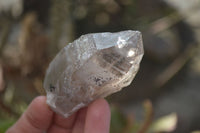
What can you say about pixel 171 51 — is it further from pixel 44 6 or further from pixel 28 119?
pixel 28 119

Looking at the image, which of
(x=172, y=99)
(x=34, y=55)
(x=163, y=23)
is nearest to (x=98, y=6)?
(x=163, y=23)

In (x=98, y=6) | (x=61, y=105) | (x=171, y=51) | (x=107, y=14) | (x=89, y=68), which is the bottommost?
(x=171, y=51)

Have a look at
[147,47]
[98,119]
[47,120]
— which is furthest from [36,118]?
[147,47]

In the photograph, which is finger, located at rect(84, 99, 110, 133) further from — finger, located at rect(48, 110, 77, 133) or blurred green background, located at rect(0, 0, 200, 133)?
blurred green background, located at rect(0, 0, 200, 133)

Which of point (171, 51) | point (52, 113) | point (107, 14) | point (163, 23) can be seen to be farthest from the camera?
point (171, 51)

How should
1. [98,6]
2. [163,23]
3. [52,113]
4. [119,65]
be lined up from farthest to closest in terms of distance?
[163,23] < [98,6] < [52,113] < [119,65]

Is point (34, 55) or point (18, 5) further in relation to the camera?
point (18, 5)

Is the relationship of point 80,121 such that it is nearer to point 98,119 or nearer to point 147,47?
point 98,119

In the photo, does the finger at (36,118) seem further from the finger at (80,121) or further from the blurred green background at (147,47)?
the blurred green background at (147,47)

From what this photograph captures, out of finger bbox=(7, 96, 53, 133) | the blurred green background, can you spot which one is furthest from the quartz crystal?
the blurred green background
